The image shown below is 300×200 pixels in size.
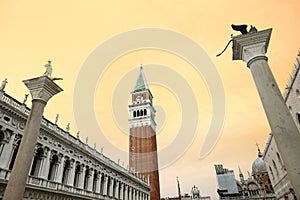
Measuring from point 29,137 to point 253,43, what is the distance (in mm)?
8039

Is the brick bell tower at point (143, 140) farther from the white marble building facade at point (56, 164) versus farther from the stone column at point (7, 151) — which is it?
the stone column at point (7, 151)

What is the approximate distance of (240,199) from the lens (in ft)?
187

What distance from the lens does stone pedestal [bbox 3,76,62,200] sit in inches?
228

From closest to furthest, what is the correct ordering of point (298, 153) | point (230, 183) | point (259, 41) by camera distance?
point (298, 153), point (259, 41), point (230, 183)

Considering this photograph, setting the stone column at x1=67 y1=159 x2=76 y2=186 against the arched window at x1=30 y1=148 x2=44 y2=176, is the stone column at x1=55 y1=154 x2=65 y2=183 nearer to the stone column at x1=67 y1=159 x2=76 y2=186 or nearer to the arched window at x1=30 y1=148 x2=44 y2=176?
the stone column at x1=67 y1=159 x2=76 y2=186

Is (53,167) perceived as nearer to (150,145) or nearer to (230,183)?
(150,145)

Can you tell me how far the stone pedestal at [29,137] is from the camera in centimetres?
578

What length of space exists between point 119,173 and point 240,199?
4226 centimetres

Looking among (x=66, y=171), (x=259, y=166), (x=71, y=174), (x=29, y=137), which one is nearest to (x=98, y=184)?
(x=71, y=174)

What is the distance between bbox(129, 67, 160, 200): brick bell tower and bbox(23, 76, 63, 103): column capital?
152ft

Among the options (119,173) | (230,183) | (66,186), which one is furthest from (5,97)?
(230,183)

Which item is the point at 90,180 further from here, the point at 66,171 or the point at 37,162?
the point at 37,162

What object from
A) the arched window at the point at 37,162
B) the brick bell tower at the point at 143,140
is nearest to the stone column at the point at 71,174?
the arched window at the point at 37,162

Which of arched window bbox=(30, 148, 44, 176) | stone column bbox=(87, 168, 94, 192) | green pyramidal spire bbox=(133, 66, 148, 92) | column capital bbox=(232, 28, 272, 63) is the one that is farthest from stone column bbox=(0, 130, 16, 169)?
green pyramidal spire bbox=(133, 66, 148, 92)
